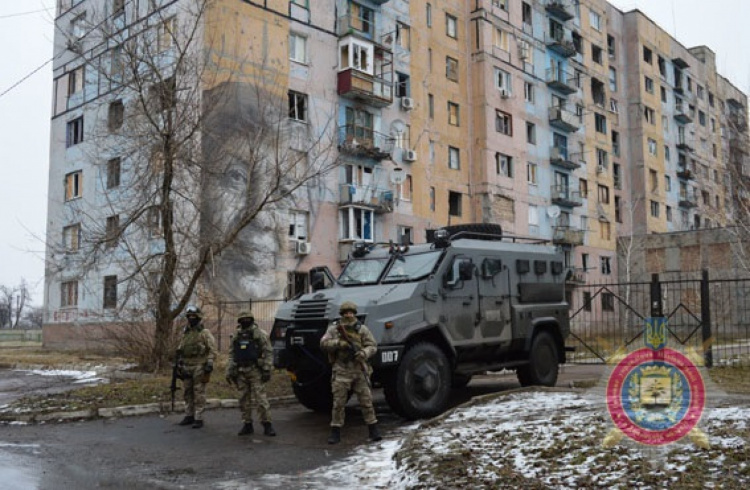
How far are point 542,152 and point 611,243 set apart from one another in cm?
1015

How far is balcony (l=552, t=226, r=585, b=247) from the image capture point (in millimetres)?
42562

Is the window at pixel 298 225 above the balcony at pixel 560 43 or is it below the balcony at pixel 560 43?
below

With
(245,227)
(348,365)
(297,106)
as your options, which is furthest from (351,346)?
(297,106)

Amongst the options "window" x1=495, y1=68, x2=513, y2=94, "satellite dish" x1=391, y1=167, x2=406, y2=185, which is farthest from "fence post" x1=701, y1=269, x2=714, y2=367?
"window" x1=495, y1=68, x2=513, y2=94

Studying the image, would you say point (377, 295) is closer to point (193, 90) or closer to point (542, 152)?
point (193, 90)

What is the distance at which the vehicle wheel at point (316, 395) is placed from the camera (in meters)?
11.4

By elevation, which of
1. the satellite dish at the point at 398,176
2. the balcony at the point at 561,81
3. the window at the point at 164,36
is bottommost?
the satellite dish at the point at 398,176

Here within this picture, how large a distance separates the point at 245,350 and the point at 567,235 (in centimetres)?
3600

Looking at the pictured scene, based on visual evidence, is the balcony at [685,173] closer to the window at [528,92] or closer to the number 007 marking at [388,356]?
the window at [528,92]

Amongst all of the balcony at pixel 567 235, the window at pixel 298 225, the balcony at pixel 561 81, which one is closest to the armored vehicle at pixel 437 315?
the window at pixel 298 225

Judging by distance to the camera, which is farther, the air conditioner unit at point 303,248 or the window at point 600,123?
the window at point 600,123

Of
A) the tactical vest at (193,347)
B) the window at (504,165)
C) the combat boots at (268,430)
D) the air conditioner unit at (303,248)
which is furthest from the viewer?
A: the window at (504,165)

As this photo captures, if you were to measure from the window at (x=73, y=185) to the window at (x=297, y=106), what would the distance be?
36.3ft

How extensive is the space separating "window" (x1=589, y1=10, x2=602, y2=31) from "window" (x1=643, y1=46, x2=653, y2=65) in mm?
→ 5886
